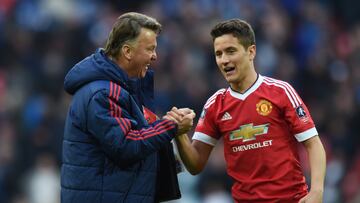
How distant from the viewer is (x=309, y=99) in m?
13.6

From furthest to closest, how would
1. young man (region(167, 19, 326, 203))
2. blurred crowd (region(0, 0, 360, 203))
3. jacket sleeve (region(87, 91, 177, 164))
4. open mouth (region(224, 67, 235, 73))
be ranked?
blurred crowd (region(0, 0, 360, 203))
open mouth (region(224, 67, 235, 73))
young man (region(167, 19, 326, 203))
jacket sleeve (region(87, 91, 177, 164))

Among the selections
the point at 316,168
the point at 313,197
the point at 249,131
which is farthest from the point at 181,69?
the point at 313,197

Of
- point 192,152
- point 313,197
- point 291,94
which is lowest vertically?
point 313,197

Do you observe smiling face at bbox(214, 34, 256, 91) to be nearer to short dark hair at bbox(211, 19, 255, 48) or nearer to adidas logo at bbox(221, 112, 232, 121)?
short dark hair at bbox(211, 19, 255, 48)

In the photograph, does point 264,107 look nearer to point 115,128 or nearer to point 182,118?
point 182,118

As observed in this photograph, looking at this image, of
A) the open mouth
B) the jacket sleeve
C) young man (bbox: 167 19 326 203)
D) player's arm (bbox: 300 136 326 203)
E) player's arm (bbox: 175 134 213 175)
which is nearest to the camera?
the jacket sleeve

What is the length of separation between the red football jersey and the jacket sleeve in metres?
0.60

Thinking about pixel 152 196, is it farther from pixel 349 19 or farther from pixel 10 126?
pixel 349 19

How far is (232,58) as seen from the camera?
249 inches

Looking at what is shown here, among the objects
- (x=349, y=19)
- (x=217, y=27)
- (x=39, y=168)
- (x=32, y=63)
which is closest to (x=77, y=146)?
(x=217, y=27)

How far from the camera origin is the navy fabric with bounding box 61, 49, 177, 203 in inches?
232

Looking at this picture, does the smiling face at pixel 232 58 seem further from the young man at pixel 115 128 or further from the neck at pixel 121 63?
the neck at pixel 121 63

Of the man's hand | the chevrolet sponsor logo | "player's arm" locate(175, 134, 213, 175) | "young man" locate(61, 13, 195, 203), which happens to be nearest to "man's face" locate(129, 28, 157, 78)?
"young man" locate(61, 13, 195, 203)

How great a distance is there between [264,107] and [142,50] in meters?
0.85
